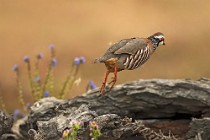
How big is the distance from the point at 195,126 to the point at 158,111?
72 cm

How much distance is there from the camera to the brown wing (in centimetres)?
418

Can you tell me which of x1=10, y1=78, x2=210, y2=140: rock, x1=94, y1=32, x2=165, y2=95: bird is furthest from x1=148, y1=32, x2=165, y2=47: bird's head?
x1=10, y1=78, x2=210, y2=140: rock

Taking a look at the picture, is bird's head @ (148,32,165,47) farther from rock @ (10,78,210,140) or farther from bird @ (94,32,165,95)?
rock @ (10,78,210,140)

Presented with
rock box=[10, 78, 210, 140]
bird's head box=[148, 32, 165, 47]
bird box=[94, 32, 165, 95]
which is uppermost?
bird's head box=[148, 32, 165, 47]

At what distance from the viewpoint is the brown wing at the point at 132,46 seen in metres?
4.18

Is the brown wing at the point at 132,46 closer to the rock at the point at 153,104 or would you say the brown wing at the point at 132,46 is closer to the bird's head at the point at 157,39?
the bird's head at the point at 157,39

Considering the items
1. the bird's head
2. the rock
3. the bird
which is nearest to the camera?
the bird

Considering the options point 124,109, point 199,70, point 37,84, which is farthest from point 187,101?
point 199,70

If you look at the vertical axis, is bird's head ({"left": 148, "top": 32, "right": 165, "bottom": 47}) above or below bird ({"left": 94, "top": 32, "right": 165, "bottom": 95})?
above

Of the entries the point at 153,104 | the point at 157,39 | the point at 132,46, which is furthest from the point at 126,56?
the point at 153,104

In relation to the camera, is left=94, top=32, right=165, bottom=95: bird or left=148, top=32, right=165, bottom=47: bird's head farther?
left=148, top=32, right=165, bottom=47: bird's head

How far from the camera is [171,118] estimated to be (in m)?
5.48

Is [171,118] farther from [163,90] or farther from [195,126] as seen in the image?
[195,126]

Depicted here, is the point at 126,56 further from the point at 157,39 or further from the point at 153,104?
the point at 153,104
